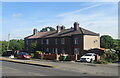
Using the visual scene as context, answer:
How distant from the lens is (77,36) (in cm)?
4441

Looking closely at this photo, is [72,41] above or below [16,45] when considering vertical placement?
above

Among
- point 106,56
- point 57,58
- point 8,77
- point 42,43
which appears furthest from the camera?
point 42,43

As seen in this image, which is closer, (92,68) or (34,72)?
(34,72)

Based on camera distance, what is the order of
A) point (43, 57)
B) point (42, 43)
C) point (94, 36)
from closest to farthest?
point (43, 57), point (94, 36), point (42, 43)

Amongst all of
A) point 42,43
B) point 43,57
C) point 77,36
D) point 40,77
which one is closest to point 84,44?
point 77,36

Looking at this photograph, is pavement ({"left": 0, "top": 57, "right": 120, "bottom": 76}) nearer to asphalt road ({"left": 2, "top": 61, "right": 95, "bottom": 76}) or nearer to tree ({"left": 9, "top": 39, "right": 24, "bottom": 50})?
asphalt road ({"left": 2, "top": 61, "right": 95, "bottom": 76})

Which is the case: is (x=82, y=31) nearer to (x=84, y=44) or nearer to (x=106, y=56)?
(x=84, y=44)

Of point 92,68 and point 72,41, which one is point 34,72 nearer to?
point 92,68

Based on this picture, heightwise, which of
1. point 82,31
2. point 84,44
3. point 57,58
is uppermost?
point 82,31

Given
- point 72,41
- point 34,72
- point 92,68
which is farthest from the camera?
point 72,41

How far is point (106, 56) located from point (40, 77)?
2338cm

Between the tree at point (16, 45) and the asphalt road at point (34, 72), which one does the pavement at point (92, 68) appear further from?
the tree at point (16, 45)

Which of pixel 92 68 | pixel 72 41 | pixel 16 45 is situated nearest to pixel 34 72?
pixel 92 68

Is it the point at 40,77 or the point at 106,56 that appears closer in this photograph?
the point at 40,77
